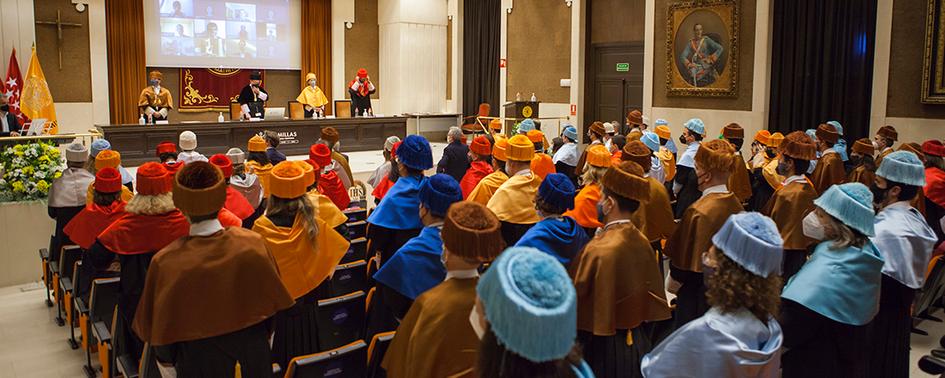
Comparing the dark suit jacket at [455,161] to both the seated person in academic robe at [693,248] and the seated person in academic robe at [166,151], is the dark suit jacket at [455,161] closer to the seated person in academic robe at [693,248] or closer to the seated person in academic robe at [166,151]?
the seated person in academic robe at [166,151]

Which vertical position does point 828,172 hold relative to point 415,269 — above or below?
above

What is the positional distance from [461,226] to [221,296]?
1.26m

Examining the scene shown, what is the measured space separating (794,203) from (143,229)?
14.4ft

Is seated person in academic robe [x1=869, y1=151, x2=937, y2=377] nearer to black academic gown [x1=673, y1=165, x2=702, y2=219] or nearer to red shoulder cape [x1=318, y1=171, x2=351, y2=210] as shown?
black academic gown [x1=673, y1=165, x2=702, y2=219]

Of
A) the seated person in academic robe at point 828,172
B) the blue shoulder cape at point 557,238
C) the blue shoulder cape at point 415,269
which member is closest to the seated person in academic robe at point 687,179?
the seated person in academic robe at point 828,172

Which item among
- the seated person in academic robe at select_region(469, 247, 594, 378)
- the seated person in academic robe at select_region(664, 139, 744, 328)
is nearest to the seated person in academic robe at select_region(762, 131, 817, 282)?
the seated person in academic robe at select_region(664, 139, 744, 328)

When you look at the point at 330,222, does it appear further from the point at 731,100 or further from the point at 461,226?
the point at 731,100

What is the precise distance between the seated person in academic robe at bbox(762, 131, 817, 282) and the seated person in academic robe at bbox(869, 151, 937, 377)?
0.86 metres

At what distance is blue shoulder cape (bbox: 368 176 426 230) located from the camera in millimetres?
5336

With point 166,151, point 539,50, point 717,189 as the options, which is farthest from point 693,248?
point 539,50

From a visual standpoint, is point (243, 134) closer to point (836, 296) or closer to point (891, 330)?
point (891, 330)

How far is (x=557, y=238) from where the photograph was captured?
3.99 m

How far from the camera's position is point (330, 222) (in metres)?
5.13

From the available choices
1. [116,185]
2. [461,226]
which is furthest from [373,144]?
[461,226]
